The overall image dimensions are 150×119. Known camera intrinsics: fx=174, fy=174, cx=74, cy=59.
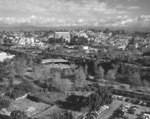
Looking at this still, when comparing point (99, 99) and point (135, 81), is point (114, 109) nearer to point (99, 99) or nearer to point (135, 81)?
point (99, 99)

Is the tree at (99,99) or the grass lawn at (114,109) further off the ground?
the tree at (99,99)

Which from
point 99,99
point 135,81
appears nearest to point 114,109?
point 99,99

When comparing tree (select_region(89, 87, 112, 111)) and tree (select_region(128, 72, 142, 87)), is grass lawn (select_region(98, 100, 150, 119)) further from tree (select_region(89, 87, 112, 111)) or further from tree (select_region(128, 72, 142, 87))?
tree (select_region(128, 72, 142, 87))

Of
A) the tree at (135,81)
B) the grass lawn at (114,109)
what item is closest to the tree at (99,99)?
the grass lawn at (114,109)

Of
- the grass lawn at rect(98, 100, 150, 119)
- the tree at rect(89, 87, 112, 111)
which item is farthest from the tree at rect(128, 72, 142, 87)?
the tree at rect(89, 87, 112, 111)

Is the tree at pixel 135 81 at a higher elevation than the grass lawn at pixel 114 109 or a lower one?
higher

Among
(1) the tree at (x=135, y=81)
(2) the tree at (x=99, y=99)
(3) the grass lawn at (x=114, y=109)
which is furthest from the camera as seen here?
(1) the tree at (x=135, y=81)

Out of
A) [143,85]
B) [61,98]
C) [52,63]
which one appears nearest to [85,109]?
[61,98]

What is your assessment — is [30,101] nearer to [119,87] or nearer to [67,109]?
[67,109]

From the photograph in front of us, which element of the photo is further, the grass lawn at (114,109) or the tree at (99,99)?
the tree at (99,99)

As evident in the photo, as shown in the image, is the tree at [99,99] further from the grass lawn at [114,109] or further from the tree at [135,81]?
the tree at [135,81]

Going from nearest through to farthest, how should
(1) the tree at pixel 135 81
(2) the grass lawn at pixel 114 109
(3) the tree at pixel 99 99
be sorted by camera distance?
(2) the grass lawn at pixel 114 109 < (3) the tree at pixel 99 99 < (1) the tree at pixel 135 81
